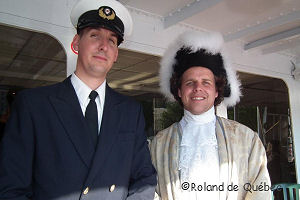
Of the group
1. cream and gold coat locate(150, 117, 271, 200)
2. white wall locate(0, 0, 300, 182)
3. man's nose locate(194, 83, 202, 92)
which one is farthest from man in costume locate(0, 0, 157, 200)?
white wall locate(0, 0, 300, 182)

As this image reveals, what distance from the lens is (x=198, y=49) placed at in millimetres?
1941

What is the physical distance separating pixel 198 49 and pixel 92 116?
3.40ft

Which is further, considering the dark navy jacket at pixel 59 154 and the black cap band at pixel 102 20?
the black cap band at pixel 102 20

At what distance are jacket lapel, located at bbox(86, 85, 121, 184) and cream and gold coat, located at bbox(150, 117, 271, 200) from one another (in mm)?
616

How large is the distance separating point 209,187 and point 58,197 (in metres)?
0.96

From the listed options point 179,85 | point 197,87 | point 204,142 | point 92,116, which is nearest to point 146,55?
point 179,85

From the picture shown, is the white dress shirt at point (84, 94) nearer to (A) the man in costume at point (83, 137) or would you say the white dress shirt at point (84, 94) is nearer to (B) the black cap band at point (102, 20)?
(A) the man in costume at point (83, 137)

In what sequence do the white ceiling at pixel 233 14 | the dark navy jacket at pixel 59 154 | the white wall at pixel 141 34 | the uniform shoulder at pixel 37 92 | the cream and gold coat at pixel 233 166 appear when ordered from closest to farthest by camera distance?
the dark navy jacket at pixel 59 154, the uniform shoulder at pixel 37 92, the cream and gold coat at pixel 233 166, the white wall at pixel 141 34, the white ceiling at pixel 233 14

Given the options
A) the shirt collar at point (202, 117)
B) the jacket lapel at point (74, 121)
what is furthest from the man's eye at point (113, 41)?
the shirt collar at point (202, 117)

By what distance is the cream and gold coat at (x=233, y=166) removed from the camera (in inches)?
64.6

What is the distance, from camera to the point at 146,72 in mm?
3711

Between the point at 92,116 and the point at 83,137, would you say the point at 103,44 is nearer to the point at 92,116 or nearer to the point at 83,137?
the point at 92,116

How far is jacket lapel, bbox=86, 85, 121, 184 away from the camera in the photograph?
117 centimetres

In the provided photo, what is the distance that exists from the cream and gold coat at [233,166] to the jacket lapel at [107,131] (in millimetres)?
616
